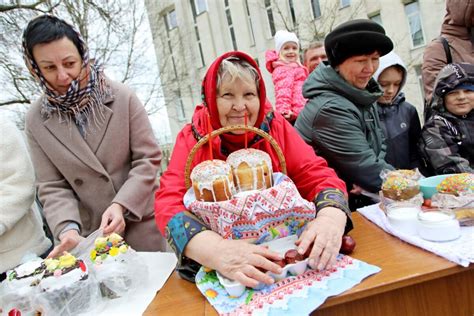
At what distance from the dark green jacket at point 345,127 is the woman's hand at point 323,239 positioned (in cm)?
63

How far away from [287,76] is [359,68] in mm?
1929

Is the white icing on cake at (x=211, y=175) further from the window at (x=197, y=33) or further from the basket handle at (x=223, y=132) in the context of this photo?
the window at (x=197, y=33)

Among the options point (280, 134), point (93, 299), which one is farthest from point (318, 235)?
point (93, 299)

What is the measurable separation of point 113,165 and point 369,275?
48.0 inches

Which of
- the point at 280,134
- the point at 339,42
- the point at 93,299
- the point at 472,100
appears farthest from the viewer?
the point at 472,100

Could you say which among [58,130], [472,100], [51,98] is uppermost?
[51,98]

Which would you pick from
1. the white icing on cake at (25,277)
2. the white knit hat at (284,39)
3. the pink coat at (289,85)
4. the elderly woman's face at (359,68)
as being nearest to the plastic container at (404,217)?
the elderly woman's face at (359,68)

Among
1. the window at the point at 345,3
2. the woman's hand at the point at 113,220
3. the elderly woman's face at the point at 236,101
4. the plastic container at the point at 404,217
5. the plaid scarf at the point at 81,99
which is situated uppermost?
the window at the point at 345,3

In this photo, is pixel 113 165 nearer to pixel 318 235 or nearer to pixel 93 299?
pixel 93 299

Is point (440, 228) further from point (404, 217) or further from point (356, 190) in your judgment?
point (356, 190)

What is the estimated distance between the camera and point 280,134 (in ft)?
4.53

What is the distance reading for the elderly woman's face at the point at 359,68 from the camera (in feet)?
5.55

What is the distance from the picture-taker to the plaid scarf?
1.49 metres

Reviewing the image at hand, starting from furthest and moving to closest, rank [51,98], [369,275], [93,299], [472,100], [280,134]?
1. [472,100]
2. [51,98]
3. [280,134]
4. [93,299]
5. [369,275]
